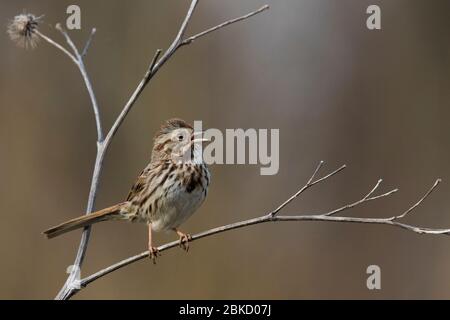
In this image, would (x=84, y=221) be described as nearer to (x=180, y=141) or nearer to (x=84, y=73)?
(x=84, y=73)

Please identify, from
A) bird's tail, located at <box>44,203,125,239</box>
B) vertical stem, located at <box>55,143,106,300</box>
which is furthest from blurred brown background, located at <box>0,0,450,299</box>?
vertical stem, located at <box>55,143,106,300</box>

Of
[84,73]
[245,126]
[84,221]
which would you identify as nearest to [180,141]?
[84,73]

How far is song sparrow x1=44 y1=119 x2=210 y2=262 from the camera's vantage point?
4.52m

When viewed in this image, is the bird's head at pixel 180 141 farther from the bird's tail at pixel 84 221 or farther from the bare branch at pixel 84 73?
the bare branch at pixel 84 73

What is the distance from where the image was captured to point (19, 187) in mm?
8727

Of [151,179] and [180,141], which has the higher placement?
[180,141]

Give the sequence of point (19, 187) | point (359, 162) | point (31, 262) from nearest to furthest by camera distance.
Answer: point (31, 262) < point (19, 187) < point (359, 162)

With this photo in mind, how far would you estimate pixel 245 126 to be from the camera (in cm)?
901

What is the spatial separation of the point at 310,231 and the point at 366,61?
2.46m

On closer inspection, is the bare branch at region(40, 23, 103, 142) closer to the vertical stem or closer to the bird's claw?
the vertical stem

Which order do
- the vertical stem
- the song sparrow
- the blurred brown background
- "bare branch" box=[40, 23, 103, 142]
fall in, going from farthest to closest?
the blurred brown background
the song sparrow
"bare branch" box=[40, 23, 103, 142]
the vertical stem

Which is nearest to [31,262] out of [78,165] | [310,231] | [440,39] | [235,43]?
[78,165]

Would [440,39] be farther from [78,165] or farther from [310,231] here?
[78,165]

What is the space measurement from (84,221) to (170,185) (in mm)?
859
